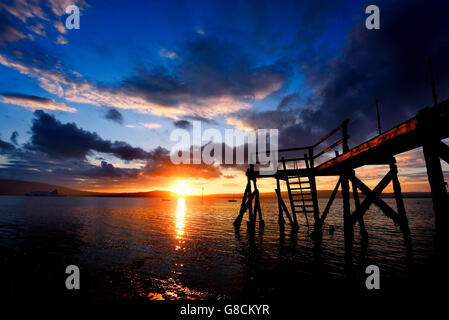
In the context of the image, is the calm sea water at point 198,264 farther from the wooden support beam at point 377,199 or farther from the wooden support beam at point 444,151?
the wooden support beam at point 444,151

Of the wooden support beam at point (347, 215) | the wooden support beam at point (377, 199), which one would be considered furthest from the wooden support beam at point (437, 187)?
the wooden support beam at point (347, 215)

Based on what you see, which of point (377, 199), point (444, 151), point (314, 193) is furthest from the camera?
point (314, 193)

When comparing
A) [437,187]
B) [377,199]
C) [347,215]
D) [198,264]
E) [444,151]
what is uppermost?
[444,151]

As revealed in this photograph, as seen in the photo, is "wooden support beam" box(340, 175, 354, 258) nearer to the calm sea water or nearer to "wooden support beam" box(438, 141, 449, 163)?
the calm sea water

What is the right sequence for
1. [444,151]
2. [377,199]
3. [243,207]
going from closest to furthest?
1. [444,151]
2. [377,199]
3. [243,207]

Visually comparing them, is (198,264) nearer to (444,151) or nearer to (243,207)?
(444,151)

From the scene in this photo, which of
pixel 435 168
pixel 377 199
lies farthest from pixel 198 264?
pixel 377 199

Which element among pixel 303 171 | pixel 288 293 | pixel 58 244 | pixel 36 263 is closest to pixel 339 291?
pixel 288 293

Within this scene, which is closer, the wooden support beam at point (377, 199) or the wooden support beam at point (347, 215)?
the wooden support beam at point (377, 199)

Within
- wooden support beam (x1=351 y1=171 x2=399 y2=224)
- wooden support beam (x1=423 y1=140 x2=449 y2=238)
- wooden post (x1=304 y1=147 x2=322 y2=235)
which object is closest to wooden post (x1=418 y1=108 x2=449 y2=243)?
wooden support beam (x1=423 y1=140 x2=449 y2=238)

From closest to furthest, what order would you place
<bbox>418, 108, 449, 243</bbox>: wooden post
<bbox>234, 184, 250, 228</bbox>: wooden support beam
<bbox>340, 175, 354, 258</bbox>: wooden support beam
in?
1. <bbox>418, 108, 449, 243</bbox>: wooden post
2. <bbox>340, 175, 354, 258</bbox>: wooden support beam
3. <bbox>234, 184, 250, 228</bbox>: wooden support beam

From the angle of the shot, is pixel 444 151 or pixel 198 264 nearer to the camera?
pixel 444 151
